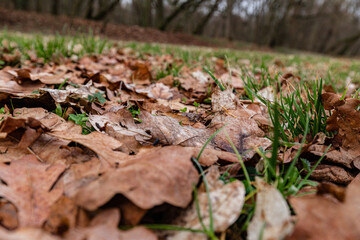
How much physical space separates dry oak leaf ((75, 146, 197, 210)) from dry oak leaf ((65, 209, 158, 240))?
0.04 m

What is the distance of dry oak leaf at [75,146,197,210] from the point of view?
0.62 meters

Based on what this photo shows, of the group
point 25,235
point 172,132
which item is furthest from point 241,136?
point 25,235

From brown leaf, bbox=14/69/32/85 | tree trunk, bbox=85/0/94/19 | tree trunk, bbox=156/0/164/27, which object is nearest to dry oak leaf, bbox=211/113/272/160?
brown leaf, bbox=14/69/32/85

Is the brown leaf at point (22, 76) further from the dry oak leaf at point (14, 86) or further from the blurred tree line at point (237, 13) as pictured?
the blurred tree line at point (237, 13)

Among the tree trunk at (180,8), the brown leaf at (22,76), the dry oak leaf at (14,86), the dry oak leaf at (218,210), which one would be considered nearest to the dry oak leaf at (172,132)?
the dry oak leaf at (218,210)

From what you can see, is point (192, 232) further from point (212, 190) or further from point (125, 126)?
point (125, 126)

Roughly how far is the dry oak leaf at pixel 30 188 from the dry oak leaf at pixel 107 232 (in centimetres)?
12

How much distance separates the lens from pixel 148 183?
0.66 meters

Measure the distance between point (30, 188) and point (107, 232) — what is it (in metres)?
0.30

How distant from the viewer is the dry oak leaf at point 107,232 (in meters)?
0.56

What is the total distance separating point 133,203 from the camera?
2.14 ft

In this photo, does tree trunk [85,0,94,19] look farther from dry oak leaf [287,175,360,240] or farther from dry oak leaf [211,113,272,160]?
dry oak leaf [287,175,360,240]

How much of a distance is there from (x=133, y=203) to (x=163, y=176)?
0.10 metres

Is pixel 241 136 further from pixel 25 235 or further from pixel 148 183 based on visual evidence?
pixel 25 235
